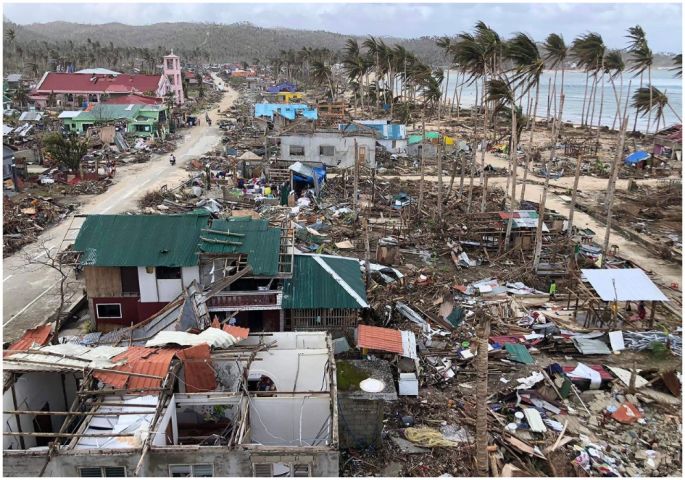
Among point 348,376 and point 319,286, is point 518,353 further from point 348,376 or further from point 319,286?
point 319,286

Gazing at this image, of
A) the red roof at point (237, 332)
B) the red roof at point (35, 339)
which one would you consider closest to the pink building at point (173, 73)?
the red roof at point (35, 339)

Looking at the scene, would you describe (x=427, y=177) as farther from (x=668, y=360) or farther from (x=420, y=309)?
(x=668, y=360)

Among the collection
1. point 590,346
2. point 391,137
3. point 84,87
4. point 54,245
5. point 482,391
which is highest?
point 84,87

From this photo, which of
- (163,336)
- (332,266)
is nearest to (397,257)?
(332,266)

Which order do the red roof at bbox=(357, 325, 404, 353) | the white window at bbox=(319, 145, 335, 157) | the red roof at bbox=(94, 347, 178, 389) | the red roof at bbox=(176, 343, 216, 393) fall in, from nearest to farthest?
the red roof at bbox=(94, 347, 178, 389)
the red roof at bbox=(176, 343, 216, 393)
the red roof at bbox=(357, 325, 404, 353)
the white window at bbox=(319, 145, 335, 157)

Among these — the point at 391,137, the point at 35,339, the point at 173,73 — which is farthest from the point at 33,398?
the point at 173,73

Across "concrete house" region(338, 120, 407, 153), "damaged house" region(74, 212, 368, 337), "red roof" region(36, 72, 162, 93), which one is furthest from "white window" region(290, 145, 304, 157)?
"red roof" region(36, 72, 162, 93)

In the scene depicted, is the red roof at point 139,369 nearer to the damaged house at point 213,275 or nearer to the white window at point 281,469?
the white window at point 281,469

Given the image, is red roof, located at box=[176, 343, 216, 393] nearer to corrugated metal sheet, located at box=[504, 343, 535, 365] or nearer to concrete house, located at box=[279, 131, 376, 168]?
corrugated metal sheet, located at box=[504, 343, 535, 365]
